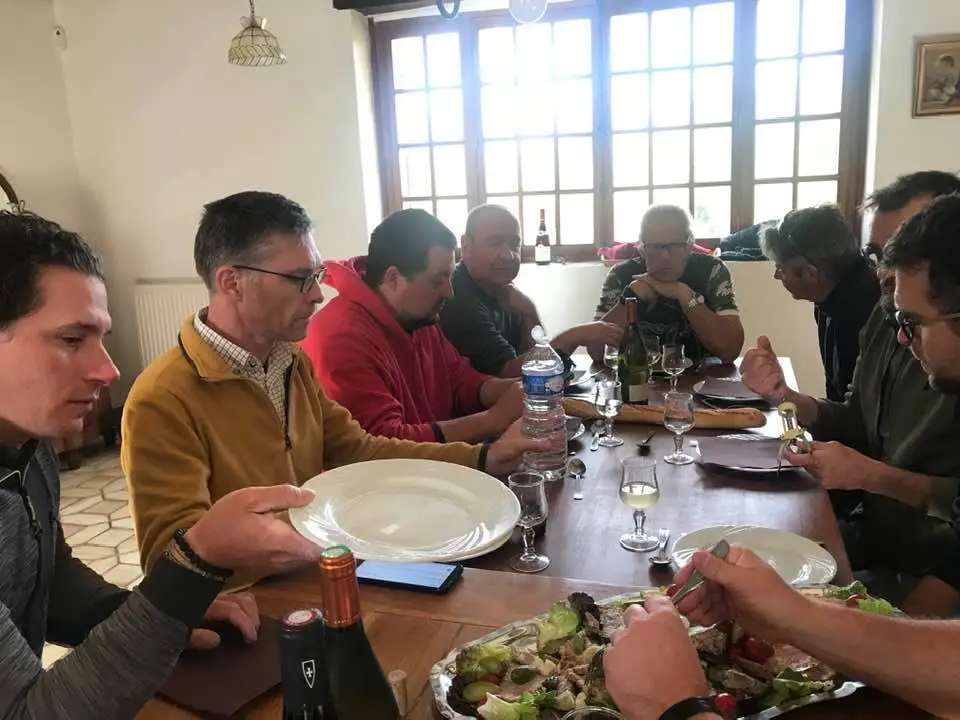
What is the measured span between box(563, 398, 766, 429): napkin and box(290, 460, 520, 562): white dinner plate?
85 centimetres

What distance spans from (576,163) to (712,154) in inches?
29.6

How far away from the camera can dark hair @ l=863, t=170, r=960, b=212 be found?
2125 mm

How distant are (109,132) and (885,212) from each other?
4.45 metres

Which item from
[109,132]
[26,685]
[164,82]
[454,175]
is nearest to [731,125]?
[454,175]

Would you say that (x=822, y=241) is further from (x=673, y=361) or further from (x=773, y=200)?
(x=773, y=200)

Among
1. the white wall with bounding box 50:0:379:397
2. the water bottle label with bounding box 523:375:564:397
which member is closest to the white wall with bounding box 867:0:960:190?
the white wall with bounding box 50:0:379:397

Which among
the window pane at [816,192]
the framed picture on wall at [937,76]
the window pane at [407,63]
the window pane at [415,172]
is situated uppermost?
the window pane at [407,63]

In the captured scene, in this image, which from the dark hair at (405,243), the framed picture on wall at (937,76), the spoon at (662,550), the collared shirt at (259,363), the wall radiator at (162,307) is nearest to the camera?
the spoon at (662,550)

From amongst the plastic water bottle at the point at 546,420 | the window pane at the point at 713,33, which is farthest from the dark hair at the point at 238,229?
the window pane at the point at 713,33

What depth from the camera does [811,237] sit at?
2.52 metres

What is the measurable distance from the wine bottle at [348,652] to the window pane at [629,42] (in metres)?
4.01

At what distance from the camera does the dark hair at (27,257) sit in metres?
0.94

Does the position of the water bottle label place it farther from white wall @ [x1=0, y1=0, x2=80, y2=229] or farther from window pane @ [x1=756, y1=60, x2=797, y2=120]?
white wall @ [x1=0, y1=0, x2=80, y2=229]

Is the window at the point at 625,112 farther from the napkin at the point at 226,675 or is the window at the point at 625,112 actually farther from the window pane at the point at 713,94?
the napkin at the point at 226,675
